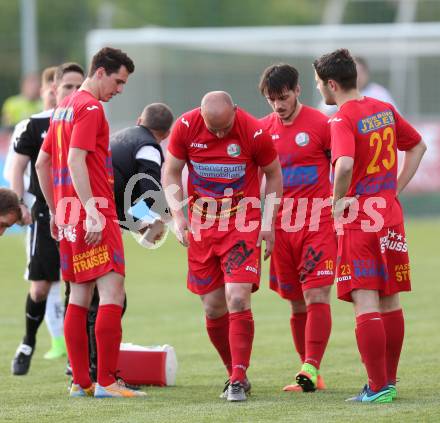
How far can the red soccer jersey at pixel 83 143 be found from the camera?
7027 millimetres

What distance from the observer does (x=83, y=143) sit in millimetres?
6996

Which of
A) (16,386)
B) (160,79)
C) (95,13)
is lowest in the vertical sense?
(16,386)

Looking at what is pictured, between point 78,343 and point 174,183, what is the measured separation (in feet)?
3.95

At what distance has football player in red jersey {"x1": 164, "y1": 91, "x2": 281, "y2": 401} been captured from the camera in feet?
23.7

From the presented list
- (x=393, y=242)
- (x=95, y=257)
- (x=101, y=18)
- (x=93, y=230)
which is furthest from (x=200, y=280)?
(x=101, y=18)

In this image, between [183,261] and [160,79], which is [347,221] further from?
[160,79]

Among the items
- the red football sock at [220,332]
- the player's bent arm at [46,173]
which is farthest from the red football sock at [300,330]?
the player's bent arm at [46,173]

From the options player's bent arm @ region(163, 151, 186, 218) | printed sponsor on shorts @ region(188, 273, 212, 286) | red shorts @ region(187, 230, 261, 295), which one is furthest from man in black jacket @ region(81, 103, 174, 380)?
printed sponsor on shorts @ region(188, 273, 212, 286)

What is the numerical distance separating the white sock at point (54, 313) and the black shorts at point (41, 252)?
2.04ft

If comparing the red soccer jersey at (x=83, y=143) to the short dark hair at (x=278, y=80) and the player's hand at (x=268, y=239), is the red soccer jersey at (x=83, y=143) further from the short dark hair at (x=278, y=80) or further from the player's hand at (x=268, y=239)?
the short dark hair at (x=278, y=80)

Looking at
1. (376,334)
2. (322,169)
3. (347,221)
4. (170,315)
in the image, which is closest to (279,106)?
(322,169)

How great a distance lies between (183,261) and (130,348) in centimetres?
950

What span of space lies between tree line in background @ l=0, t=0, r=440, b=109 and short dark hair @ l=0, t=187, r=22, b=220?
1080 inches

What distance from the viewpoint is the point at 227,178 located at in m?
7.38
